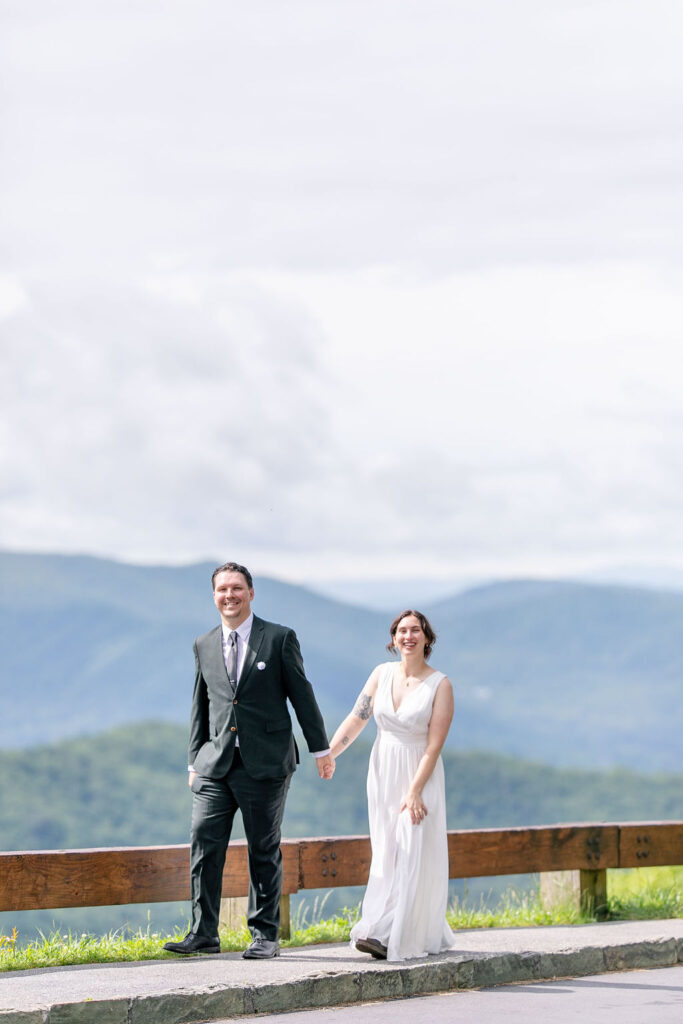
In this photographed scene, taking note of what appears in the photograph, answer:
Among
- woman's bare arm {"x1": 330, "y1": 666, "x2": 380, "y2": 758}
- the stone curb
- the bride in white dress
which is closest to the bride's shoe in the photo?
the bride in white dress

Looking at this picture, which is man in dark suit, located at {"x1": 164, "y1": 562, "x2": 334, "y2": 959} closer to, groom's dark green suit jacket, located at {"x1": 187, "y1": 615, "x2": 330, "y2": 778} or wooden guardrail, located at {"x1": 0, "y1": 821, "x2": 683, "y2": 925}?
groom's dark green suit jacket, located at {"x1": 187, "y1": 615, "x2": 330, "y2": 778}

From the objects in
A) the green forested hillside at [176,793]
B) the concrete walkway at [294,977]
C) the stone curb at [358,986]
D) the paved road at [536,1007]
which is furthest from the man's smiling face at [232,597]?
the green forested hillside at [176,793]

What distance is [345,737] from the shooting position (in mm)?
8758

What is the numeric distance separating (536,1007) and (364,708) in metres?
2.13

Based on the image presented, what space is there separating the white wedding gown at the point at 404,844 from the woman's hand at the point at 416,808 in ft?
0.13

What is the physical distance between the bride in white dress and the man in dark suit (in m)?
0.39

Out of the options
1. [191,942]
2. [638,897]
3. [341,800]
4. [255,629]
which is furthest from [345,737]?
[341,800]

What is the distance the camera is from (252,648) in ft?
27.5

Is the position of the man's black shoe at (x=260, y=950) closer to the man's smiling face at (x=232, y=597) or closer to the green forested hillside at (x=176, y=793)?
the man's smiling face at (x=232, y=597)

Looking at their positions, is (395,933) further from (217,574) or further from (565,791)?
(565,791)

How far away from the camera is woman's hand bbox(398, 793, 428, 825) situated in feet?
27.4

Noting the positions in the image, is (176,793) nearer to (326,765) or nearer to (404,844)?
(404,844)

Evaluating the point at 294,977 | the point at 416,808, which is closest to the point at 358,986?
the point at 294,977

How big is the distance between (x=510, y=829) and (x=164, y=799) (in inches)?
6691
